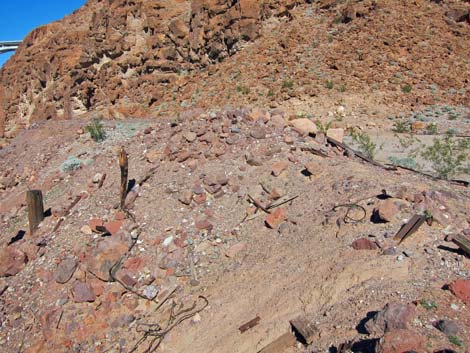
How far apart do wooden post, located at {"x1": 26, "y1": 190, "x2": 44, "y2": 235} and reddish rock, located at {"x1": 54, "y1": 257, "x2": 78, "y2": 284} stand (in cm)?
131

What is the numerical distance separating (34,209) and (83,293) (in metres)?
2.03

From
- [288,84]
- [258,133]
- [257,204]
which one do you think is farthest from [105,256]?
[288,84]

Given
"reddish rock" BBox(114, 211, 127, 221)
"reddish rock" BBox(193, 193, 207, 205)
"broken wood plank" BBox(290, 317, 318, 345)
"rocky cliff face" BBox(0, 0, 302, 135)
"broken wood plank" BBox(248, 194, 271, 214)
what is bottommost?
"broken wood plank" BBox(290, 317, 318, 345)

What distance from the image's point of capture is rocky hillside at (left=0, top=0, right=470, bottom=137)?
39.9ft

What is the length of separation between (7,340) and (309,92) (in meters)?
10.0

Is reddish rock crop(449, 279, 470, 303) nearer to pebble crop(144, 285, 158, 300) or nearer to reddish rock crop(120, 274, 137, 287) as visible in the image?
pebble crop(144, 285, 158, 300)

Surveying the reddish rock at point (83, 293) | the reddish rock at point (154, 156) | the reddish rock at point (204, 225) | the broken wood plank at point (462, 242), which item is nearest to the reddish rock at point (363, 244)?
the broken wood plank at point (462, 242)

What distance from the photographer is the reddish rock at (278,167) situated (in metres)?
5.64

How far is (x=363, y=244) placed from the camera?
12.8 feet

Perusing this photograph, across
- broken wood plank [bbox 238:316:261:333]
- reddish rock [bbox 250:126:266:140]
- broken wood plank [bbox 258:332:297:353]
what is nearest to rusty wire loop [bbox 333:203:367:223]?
broken wood plank [bbox 238:316:261:333]

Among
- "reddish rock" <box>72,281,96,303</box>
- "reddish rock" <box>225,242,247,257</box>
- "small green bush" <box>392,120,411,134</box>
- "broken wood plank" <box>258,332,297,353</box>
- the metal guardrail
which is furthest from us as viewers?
the metal guardrail

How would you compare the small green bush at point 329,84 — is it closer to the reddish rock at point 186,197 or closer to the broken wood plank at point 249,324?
the reddish rock at point 186,197

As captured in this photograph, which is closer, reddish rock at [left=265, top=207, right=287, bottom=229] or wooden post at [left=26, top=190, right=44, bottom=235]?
reddish rock at [left=265, top=207, right=287, bottom=229]

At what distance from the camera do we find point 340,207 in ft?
15.3
